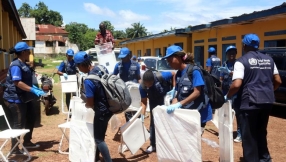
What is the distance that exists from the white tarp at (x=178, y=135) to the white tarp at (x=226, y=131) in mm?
647

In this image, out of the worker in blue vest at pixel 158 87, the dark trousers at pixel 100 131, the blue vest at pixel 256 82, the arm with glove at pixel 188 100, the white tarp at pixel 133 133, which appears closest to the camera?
the arm with glove at pixel 188 100

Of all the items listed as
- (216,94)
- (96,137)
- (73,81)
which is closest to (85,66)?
(96,137)

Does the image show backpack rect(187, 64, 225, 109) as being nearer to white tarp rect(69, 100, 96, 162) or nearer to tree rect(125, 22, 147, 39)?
white tarp rect(69, 100, 96, 162)

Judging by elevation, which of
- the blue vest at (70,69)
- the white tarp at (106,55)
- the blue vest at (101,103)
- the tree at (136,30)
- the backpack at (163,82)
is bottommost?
the blue vest at (101,103)

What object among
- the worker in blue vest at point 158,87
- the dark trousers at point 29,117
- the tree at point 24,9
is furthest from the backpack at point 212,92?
the tree at point 24,9

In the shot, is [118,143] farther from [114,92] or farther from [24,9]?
[24,9]

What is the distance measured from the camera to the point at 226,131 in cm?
420

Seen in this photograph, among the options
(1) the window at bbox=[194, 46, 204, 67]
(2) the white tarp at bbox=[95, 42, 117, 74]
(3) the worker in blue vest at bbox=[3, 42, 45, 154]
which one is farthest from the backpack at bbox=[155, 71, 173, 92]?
(1) the window at bbox=[194, 46, 204, 67]

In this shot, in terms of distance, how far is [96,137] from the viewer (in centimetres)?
433

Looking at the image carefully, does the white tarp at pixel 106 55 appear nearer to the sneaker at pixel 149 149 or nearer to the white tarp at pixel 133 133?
the sneaker at pixel 149 149

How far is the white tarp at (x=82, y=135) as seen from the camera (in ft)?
15.2

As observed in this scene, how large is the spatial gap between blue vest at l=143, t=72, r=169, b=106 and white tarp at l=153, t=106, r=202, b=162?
1.33 m

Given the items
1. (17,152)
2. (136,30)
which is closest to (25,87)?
(17,152)

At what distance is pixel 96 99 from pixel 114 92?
0.87 ft
